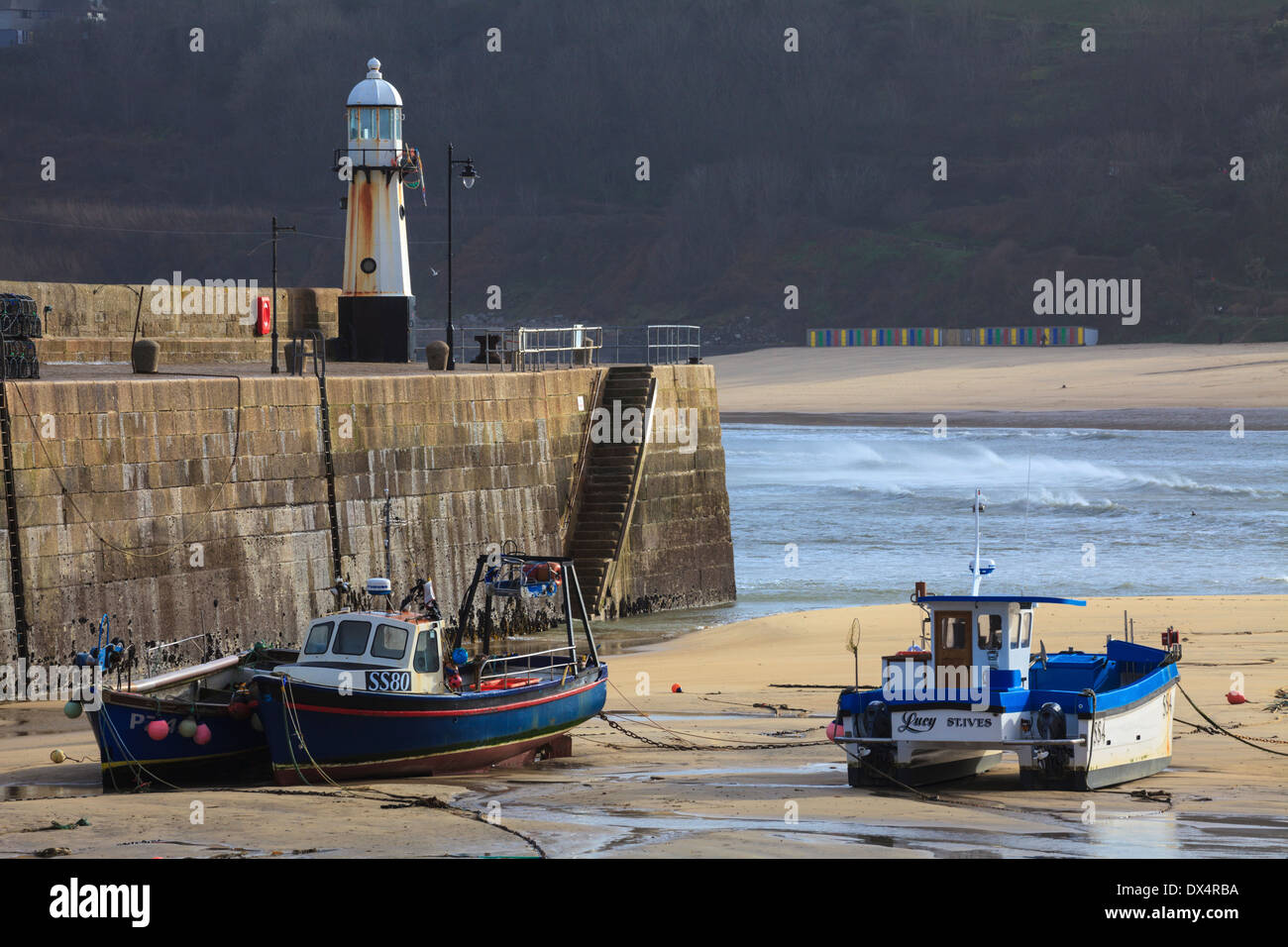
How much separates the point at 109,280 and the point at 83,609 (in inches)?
4358

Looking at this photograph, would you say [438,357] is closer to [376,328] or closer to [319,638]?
[376,328]

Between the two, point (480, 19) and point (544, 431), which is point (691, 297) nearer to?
point (480, 19)

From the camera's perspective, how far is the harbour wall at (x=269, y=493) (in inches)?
693

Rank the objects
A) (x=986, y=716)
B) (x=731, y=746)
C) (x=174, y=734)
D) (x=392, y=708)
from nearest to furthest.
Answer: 1. (x=986, y=716)
2. (x=174, y=734)
3. (x=392, y=708)
4. (x=731, y=746)

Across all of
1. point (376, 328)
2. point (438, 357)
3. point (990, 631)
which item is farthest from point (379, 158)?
point (990, 631)

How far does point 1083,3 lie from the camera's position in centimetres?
14300

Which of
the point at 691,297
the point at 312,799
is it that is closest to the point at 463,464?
the point at 312,799

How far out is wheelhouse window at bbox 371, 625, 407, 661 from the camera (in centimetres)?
1521

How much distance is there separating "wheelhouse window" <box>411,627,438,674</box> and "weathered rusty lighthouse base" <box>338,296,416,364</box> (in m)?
16.2

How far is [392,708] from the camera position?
14.8 meters

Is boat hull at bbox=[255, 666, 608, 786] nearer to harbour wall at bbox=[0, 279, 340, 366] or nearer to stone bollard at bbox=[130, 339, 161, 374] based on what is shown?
stone bollard at bbox=[130, 339, 161, 374]

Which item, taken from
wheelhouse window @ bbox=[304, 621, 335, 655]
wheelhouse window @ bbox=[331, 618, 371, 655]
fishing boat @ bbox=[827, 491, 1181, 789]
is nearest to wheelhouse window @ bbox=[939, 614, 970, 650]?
fishing boat @ bbox=[827, 491, 1181, 789]

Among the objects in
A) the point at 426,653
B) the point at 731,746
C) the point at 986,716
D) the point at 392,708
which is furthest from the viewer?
the point at 731,746

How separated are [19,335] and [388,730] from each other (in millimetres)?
8673
